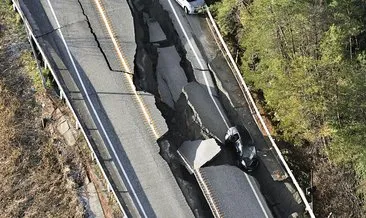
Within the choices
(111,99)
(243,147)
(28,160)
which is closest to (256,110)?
(243,147)

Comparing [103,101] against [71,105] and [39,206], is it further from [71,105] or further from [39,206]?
[39,206]

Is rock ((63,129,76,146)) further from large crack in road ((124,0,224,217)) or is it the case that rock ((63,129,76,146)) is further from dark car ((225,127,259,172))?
dark car ((225,127,259,172))

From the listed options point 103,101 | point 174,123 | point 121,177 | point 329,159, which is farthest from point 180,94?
point 329,159

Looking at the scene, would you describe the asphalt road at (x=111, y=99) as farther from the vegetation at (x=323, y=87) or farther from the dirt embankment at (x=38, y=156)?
the vegetation at (x=323, y=87)

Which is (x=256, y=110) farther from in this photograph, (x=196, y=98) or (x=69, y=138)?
(x=69, y=138)

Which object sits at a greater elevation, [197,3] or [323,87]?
[197,3]
